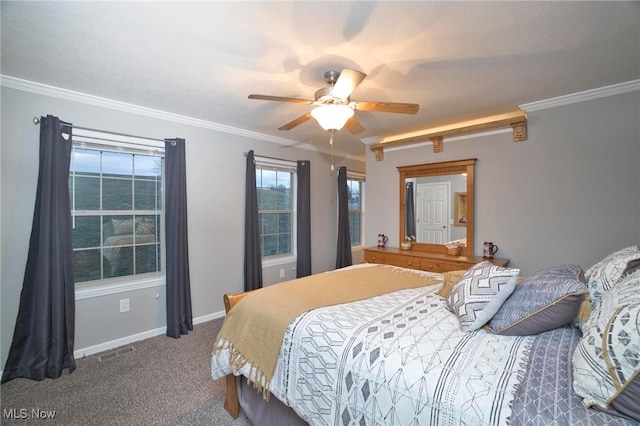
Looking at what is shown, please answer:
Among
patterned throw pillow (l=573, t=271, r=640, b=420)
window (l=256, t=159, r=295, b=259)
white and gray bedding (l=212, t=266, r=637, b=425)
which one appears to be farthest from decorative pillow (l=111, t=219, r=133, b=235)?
patterned throw pillow (l=573, t=271, r=640, b=420)

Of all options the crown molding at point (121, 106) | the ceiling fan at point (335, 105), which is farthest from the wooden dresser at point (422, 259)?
the crown molding at point (121, 106)

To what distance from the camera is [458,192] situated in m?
3.50

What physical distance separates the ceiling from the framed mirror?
1.00 m

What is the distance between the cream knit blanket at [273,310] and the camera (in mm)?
1532

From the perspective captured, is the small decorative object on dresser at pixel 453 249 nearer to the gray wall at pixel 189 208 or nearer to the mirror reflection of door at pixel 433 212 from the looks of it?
the mirror reflection of door at pixel 433 212

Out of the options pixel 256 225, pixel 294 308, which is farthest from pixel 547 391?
pixel 256 225

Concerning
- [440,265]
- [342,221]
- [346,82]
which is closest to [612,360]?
[346,82]

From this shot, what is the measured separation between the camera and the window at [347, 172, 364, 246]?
559cm

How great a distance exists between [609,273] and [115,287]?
383 cm

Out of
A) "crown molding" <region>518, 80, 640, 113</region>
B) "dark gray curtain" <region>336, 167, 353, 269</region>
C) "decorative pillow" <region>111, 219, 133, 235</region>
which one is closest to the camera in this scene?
"crown molding" <region>518, 80, 640, 113</region>

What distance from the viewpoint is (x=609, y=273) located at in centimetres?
142

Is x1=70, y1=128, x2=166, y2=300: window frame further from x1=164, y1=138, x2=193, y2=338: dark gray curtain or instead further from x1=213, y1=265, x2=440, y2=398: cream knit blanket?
x1=213, y1=265, x2=440, y2=398: cream knit blanket

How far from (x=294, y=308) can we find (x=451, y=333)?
821mm

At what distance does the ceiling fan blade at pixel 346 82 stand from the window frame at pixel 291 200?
2.26 m
